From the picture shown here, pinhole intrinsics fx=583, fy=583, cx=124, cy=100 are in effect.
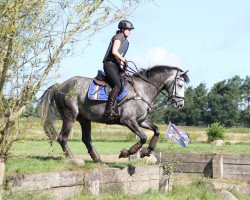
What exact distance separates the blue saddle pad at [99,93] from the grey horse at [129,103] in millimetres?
116

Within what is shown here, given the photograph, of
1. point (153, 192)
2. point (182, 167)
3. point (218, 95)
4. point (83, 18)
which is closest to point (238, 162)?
point (182, 167)

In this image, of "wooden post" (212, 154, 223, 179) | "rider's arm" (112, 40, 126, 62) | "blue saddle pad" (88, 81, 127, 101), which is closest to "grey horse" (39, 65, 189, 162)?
"blue saddle pad" (88, 81, 127, 101)

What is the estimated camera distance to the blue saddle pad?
40.4 ft

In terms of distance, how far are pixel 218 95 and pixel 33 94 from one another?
111 m

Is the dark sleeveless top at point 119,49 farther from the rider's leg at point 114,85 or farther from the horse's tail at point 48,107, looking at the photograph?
the horse's tail at point 48,107

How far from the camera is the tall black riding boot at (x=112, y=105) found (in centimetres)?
1210

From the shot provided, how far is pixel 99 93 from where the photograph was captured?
12352mm

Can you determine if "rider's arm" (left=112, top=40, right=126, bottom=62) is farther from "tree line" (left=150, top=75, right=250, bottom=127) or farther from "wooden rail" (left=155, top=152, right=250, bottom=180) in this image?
"tree line" (left=150, top=75, right=250, bottom=127)

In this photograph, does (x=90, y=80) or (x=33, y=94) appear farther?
(x=90, y=80)

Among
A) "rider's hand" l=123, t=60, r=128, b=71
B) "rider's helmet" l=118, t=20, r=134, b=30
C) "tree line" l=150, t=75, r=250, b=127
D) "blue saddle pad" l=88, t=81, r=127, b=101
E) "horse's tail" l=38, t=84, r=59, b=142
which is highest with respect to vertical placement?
"tree line" l=150, t=75, r=250, b=127

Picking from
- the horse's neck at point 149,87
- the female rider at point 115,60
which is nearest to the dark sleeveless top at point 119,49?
the female rider at point 115,60

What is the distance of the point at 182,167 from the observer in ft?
59.7

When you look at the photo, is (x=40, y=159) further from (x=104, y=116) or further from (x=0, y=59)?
(x=0, y=59)

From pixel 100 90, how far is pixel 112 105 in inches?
17.8
